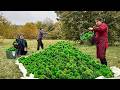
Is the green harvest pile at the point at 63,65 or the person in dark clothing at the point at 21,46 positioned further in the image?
the person in dark clothing at the point at 21,46

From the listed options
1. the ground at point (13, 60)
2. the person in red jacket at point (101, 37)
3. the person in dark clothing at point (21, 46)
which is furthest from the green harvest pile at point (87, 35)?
the person in dark clothing at point (21, 46)

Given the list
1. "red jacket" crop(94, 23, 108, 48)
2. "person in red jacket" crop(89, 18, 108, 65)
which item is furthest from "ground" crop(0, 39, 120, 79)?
"red jacket" crop(94, 23, 108, 48)

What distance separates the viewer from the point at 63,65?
862 cm

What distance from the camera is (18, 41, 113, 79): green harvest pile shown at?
8177 mm

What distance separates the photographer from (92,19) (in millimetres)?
15492

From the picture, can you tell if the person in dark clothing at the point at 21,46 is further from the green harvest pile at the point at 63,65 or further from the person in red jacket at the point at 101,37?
the person in red jacket at the point at 101,37

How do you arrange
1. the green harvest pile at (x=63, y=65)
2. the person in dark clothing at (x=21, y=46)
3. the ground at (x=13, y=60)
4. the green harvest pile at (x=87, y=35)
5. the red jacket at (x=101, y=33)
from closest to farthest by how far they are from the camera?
the green harvest pile at (x=63, y=65)
the ground at (x=13, y=60)
the red jacket at (x=101, y=33)
the green harvest pile at (x=87, y=35)
the person in dark clothing at (x=21, y=46)

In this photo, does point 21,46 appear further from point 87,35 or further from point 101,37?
point 101,37

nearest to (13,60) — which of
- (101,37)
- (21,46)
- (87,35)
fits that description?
(21,46)

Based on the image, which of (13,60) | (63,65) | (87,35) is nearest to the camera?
(63,65)

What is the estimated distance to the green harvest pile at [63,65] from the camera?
8177 millimetres
